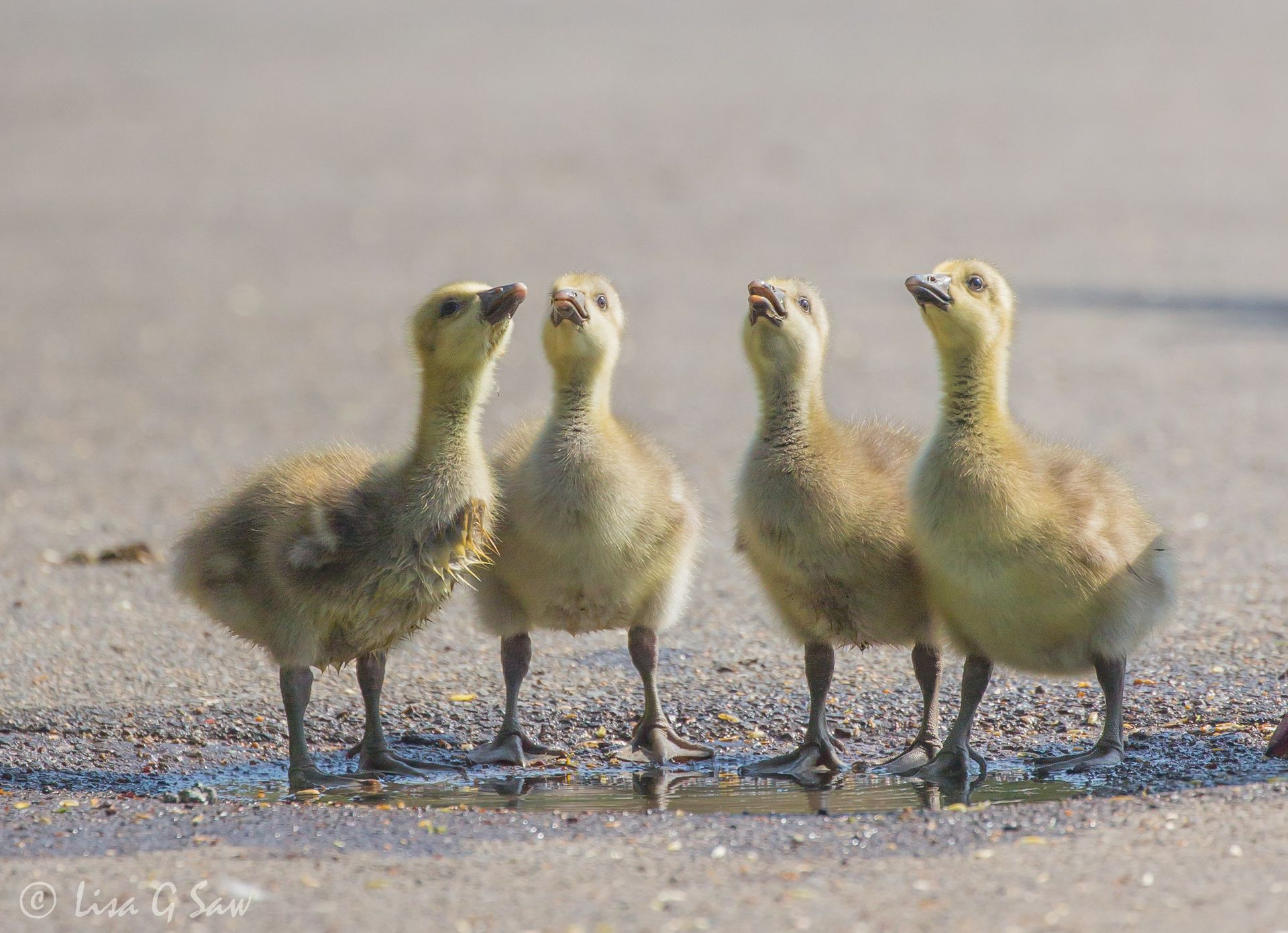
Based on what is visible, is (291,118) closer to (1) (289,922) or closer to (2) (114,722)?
(2) (114,722)

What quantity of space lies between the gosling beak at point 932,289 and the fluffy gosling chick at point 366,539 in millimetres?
1224

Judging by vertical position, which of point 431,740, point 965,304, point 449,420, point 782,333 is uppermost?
point 965,304

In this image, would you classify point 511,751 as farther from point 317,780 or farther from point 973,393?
point 973,393

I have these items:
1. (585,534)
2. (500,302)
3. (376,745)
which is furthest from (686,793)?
(500,302)

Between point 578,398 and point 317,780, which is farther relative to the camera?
point 578,398

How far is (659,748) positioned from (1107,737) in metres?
1.43

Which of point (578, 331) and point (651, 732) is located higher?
point (578, 331)

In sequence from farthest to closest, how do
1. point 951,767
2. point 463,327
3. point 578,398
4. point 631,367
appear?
point 631,367 → point 578,398 → point 463,327 → point 951,767

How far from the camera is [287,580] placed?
535 centimetres

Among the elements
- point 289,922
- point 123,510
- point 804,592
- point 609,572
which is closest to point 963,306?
point 804,592

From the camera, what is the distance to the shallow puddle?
5.06m

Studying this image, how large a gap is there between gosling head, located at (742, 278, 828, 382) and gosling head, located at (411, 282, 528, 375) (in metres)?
0.78

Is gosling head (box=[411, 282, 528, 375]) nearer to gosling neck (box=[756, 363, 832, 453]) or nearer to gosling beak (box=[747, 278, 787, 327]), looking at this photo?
gosling beak (box=[747, 278, 787, 327])

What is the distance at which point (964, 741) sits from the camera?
5.39 meters
